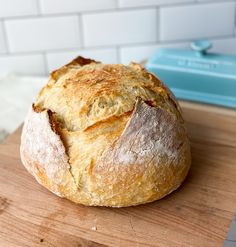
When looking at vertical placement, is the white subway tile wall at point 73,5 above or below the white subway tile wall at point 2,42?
above

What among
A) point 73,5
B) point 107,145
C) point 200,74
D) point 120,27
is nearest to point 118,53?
point 120,27

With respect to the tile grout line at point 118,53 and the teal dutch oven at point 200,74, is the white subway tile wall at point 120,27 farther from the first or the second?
the teal dutch oven at point 200,74

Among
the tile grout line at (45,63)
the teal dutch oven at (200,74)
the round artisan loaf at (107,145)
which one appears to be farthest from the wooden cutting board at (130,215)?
the tile grout line at (45,63)

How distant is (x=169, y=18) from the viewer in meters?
1.16

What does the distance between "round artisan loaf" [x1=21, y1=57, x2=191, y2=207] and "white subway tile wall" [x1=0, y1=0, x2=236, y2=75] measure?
45 centimetres

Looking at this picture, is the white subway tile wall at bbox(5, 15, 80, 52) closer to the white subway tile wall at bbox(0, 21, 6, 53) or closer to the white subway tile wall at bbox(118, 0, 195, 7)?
the white subway tile wall at bbox(0, 21, 6, 53)

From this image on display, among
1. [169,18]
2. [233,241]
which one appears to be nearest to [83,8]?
[169,18]

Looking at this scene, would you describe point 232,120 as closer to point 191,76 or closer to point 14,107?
point 191,76

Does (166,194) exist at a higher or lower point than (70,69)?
lower

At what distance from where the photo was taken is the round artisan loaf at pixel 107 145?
2.21 feet

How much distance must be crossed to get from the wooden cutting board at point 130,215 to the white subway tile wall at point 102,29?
18.1 inches

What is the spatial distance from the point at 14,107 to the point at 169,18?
0.51m

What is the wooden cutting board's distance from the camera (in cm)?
66

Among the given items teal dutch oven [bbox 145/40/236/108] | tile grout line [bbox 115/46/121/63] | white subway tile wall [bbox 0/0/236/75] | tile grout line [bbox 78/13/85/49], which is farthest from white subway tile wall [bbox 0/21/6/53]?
teal dutch oven [bbox 145/40/236/108]
